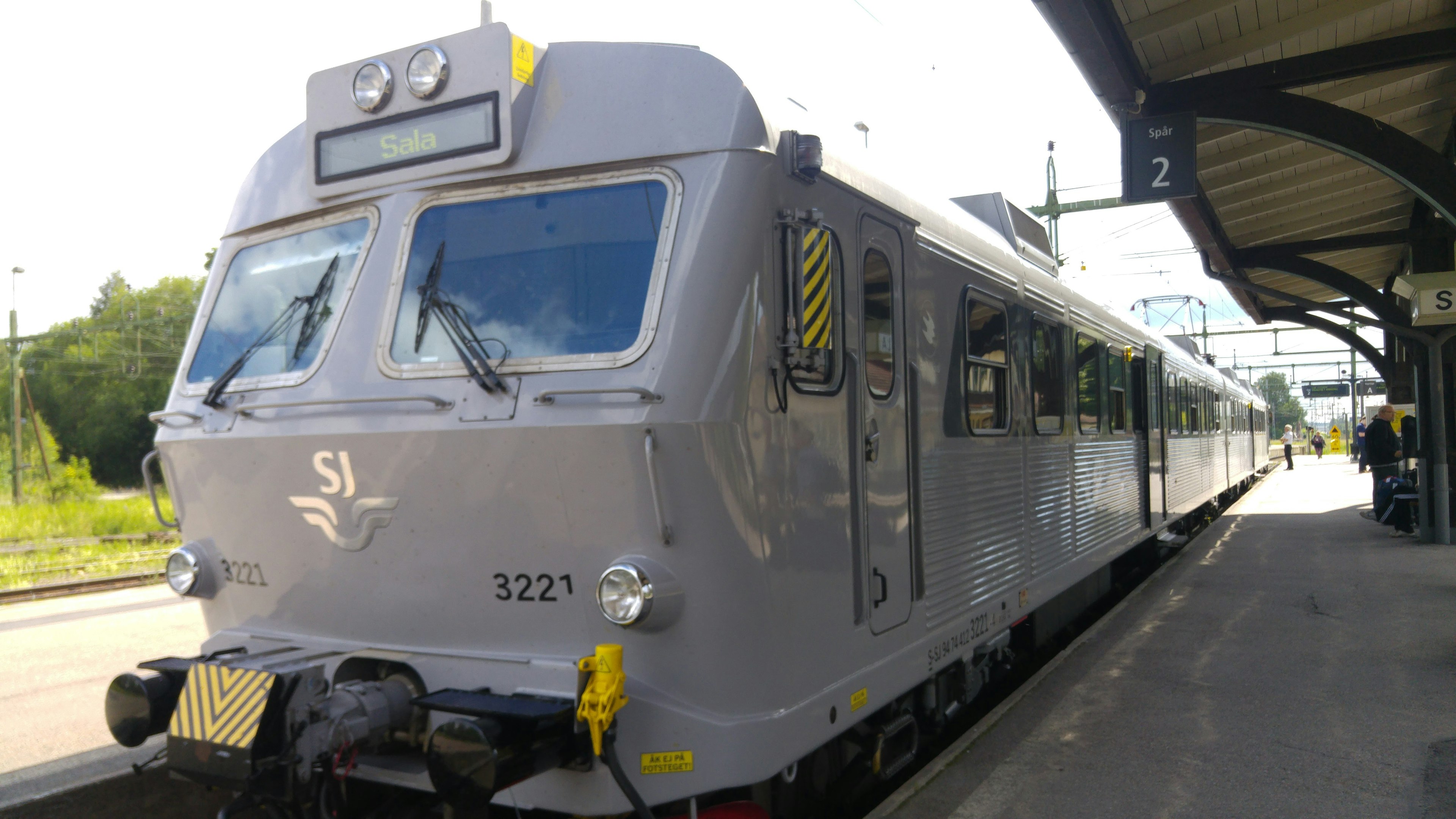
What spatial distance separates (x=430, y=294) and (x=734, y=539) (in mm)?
1434

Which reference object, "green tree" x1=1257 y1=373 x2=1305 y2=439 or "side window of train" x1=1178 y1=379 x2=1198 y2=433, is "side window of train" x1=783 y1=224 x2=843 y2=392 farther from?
"green tree" x1=1257 y1=373 x2=1305 y2=439

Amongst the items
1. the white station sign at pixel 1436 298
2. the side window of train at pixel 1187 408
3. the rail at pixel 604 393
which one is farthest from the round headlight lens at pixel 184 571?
the white station sign at pixel 1436 298

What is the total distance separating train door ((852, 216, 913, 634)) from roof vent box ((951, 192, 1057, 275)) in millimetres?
2139

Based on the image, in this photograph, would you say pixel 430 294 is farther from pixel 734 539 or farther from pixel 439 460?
pixel 734 539

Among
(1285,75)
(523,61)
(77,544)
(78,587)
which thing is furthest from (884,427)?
(77,544)

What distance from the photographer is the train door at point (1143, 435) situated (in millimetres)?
9789

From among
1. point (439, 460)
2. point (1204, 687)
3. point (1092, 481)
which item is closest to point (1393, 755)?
point (1204, 687)

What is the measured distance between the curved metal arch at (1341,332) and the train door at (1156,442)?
12.2 meters

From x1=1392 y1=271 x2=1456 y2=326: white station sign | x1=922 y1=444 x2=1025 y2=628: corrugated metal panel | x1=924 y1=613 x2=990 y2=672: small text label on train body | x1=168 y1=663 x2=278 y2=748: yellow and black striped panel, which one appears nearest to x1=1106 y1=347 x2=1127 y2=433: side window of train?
x1=922 y1=444 x2=1025 y2=628: corrugated metal panel

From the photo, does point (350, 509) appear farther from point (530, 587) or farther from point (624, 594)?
point (624, 594)

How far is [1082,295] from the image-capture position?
7.97 m

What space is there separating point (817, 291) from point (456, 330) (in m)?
1.29

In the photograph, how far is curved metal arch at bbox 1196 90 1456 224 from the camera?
8758mm

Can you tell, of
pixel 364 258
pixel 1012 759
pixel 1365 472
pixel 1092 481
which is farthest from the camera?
pixel 1365 472
